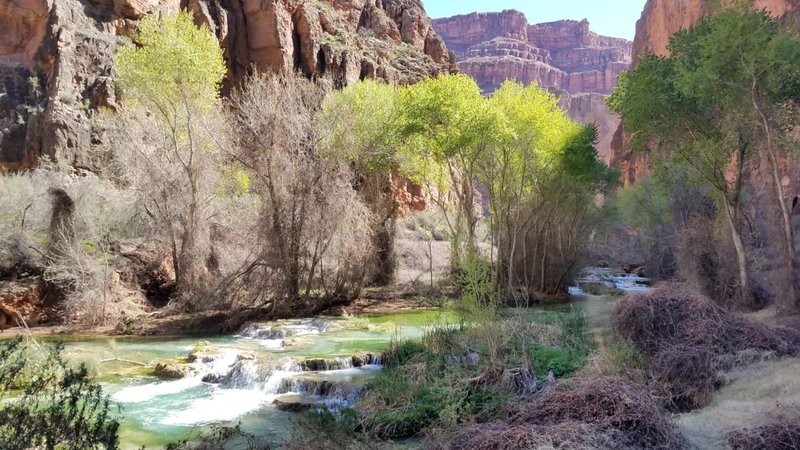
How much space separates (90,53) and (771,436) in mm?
41199

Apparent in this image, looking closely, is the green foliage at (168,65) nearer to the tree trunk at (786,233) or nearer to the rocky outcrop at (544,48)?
the tree trunk at (786,233)

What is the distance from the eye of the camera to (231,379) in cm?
1202

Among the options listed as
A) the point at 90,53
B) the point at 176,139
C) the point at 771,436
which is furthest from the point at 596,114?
the point at 771,436

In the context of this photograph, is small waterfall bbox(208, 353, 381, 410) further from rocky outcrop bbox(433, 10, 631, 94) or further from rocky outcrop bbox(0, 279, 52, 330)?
rocky outcrop bbox(433, 10, 631, 94)

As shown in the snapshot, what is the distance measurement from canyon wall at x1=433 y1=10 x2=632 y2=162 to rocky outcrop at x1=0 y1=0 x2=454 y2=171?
349 feet

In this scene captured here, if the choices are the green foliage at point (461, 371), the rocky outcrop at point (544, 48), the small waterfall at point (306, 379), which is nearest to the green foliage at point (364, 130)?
the small waterfall at point (306, 379)

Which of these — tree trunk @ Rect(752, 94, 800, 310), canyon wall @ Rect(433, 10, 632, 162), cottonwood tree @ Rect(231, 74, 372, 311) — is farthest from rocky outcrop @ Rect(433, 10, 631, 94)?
tree trunk @ Rect(752, 94, 800, 310)

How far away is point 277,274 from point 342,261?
8.36 ft

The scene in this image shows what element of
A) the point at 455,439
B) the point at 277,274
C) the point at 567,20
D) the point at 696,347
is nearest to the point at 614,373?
the point at 696,347

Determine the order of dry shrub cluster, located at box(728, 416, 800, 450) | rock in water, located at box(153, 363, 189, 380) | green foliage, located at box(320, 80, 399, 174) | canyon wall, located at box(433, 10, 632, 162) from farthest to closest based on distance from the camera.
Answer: canyon wall, located at box(433, 10, 632, 162), green foliage, located at box(320, 80, 399, 174), rock in water, located at box(153, 363, 189, 380), dry shrub cluster, located at box(728, 416, 800, 450)

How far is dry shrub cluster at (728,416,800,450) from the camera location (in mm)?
5848

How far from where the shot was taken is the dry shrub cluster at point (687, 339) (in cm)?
874

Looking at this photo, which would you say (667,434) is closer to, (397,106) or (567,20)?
(397,106)

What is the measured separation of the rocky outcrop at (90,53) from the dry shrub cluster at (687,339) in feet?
60.4
